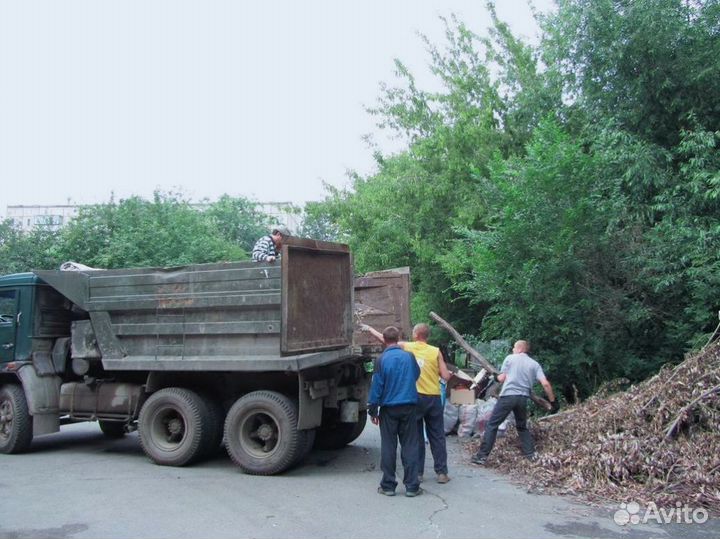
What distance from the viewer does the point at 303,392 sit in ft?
24.3

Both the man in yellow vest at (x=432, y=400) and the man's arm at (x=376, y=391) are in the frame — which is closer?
the man's arm at (x=376, y=391)

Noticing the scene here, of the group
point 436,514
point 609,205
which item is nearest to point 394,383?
point 436,514

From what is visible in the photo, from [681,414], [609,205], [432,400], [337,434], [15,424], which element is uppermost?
[609,205]

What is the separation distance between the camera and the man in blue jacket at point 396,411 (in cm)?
664

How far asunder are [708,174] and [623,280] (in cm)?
210

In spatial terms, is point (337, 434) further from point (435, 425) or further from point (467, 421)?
point (435, 425)

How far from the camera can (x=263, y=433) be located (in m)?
7.75

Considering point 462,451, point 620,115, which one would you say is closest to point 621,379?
point 462,451

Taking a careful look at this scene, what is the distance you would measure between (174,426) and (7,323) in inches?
124

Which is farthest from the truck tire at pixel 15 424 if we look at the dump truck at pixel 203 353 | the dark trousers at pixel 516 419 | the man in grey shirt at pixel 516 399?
the dark trousers at pixel 516 419

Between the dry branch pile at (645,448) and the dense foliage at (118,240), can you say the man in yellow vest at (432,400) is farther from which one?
the dense foliage at (118,240)

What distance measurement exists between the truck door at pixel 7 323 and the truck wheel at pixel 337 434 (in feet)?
14.7

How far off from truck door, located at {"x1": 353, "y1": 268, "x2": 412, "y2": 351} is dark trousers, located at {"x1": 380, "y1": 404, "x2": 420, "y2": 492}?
2336 millimetres

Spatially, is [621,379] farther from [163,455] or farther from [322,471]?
[163,455]
